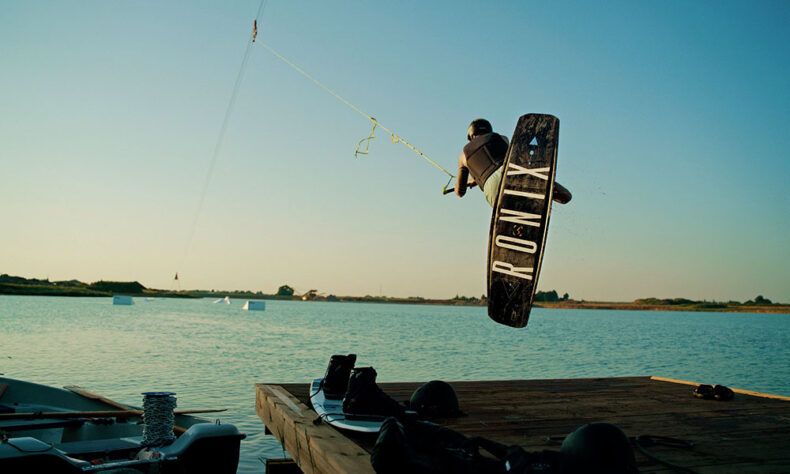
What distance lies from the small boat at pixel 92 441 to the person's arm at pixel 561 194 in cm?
411

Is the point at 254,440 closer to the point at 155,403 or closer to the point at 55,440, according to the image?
the point at 55,440

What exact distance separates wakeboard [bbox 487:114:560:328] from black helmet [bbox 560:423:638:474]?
221 centimetres

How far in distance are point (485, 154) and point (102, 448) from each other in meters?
5.24

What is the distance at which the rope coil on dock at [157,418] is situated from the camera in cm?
562

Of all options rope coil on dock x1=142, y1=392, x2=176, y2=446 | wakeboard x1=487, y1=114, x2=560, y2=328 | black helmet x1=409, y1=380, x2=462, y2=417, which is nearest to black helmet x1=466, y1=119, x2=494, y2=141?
wakeboard x1=487, y1=114, x2=560, y2=328

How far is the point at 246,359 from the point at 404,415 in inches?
870

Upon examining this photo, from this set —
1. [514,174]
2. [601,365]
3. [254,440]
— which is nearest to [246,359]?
[254,440]

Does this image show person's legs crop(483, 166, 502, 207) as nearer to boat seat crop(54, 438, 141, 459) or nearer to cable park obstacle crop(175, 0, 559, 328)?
cable park obstacle crop(175, 0, 559, 328)

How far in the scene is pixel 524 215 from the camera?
5617mm

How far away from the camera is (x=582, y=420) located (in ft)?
19.0

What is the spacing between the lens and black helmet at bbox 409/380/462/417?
228 inches

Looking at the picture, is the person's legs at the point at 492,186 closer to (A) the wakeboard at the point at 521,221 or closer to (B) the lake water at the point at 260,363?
(A) the wakeboard at the point at 521,221

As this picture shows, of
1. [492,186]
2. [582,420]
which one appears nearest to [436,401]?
[582,420]

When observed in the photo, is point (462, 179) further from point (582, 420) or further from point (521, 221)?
point (582, 420)
